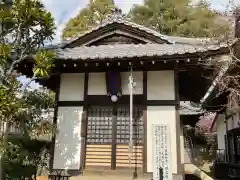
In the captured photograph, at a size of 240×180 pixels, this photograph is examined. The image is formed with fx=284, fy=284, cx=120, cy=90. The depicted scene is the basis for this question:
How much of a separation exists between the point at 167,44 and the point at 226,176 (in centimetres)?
949

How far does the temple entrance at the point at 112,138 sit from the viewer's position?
30.0 feet

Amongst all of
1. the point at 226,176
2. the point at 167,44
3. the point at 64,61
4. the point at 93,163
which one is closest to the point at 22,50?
the point at 64,61

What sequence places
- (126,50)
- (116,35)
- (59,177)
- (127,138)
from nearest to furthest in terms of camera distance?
(59,177) → (127,138) → (126,50) → (116,35)

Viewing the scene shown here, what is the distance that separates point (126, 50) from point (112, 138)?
121 inches

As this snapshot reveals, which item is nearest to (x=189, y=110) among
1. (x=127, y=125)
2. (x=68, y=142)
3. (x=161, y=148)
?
(x=127, y=125)

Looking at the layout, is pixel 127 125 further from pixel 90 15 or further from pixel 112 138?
pixel 90 15

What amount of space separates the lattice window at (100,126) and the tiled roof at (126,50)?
1872mm

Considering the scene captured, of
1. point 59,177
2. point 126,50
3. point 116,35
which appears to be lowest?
point 59,177

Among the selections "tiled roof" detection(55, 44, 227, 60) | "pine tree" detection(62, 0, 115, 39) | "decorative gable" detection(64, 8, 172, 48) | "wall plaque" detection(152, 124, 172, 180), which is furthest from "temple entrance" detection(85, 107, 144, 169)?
"pine tree" detection(62, 0, 115, 39)

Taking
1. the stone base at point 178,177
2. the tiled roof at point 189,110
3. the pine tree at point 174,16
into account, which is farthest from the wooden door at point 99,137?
the pine tree at point 174,16

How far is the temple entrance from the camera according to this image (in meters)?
9.15

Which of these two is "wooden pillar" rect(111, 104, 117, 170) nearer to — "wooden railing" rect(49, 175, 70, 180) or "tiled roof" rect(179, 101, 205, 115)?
"wooden railing" rect(49, 175, 70, 180)

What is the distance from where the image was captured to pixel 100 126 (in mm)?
9477

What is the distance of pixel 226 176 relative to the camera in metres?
15.9
